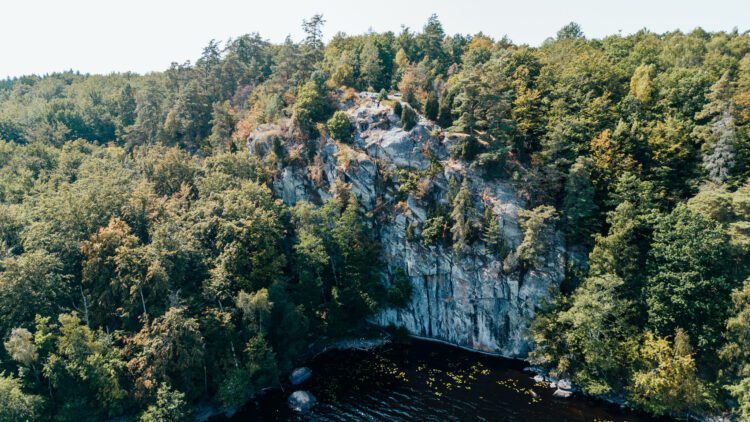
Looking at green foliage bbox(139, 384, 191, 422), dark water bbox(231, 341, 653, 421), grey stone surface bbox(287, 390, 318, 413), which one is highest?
green foliage bbox(139, 384, 191, 422)

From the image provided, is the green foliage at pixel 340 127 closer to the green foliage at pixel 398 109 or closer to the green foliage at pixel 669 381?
the green foliage at pixel 398 109

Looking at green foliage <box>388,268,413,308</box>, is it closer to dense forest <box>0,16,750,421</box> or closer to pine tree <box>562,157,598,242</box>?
dense forest <box>0,16,750,421</box>

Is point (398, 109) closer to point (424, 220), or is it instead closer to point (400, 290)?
point (424, 220)

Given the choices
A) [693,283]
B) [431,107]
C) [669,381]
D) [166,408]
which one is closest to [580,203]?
[693,283]

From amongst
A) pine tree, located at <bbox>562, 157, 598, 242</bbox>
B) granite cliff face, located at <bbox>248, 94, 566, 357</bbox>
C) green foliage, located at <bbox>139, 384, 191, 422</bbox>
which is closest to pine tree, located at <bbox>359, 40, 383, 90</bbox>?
granite cliff face, located at <bbox>248, 94, 566, 357</bbox>

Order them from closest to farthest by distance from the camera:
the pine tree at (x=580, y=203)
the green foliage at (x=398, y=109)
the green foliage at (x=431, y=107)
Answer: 1. the pine tree at (x=580, y=203)
2. the green foliage at (x=431, y=107)
3. the green foliage at (x=398, y=109)

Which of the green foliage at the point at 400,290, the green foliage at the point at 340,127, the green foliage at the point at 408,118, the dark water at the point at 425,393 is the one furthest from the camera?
the green foliage at the point at 340,127

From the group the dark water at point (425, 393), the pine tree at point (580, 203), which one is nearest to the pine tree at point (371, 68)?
the pine tree at point (580, 203)
